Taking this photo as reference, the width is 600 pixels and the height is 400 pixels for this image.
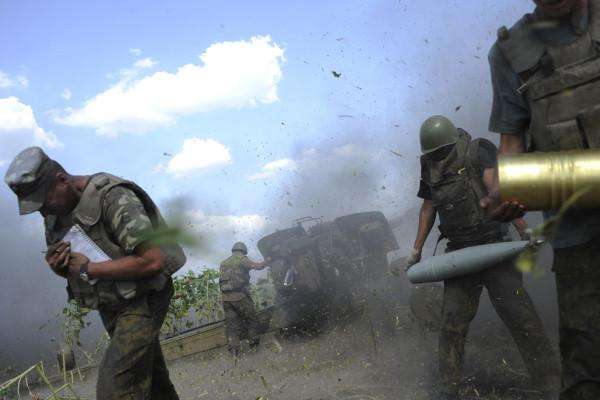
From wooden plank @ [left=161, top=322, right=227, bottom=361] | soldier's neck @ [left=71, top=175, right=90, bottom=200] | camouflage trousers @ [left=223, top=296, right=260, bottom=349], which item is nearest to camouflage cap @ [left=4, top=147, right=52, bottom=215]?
soldier's neck @ [left=71, top=175, right=90, bottom=200]

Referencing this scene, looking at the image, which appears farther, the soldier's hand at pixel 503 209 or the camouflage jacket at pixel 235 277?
the camouflage jacket at pixel 235 277

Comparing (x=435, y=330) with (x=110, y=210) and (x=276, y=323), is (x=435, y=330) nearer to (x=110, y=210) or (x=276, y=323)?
(x=276, y=323)

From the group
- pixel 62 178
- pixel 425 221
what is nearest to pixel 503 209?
pixel 62 178

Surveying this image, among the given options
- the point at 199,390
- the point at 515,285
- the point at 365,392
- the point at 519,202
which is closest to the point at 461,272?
the point at 515,285

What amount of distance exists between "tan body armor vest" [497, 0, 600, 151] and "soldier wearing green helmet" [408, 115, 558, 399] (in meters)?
2.33

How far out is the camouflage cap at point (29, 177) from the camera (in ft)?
10.1

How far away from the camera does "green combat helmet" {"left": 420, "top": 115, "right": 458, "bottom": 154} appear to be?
15.1 ft

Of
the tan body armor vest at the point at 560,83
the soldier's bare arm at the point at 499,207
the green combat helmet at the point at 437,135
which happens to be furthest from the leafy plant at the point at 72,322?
the tan body armor vest at the point at 560,83

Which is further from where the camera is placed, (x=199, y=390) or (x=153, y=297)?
(x=199, y=390)

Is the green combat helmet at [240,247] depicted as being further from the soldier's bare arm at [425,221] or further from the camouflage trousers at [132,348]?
the camouflage trousers at [132,348]

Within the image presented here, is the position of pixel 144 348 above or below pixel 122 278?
below

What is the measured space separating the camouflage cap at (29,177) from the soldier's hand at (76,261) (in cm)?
35

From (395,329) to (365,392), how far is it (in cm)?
280

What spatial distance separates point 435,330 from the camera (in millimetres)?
7113
